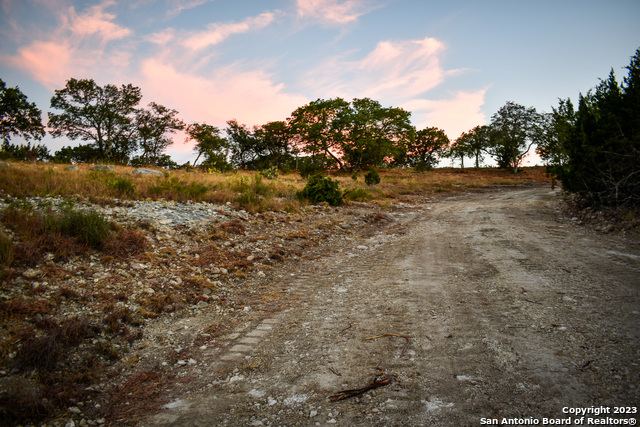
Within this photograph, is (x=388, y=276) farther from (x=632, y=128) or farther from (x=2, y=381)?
(x=632, y=128)

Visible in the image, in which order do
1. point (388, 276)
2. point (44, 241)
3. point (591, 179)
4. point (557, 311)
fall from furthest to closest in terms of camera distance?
point (591, 179), point (388, 276), point (44, 241), point (557, 311)

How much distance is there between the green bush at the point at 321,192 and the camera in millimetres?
11875

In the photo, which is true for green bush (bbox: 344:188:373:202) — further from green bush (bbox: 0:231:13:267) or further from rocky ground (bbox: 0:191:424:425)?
green bush (bbox: 0:231:13:267)

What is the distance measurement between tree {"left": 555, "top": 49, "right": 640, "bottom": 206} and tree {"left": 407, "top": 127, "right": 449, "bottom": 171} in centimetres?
4292

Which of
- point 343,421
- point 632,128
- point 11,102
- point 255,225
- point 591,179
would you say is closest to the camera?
point 343,421

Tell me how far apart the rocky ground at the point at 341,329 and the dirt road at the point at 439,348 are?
15mm

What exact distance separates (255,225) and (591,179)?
10.0 metres

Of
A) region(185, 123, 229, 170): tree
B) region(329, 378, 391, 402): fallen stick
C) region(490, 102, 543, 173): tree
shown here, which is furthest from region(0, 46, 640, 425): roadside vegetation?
region(490, 102, 543, 173): tree

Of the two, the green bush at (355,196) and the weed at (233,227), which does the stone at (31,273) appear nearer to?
the weed at (233,227)

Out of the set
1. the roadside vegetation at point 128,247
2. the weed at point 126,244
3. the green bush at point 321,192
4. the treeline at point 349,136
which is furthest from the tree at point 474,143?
the weed at point 126,244

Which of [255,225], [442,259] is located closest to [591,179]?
[442,259]

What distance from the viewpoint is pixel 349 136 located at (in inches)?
1398

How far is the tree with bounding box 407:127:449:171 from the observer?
53125mm

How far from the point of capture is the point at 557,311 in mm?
3350
